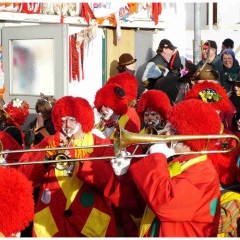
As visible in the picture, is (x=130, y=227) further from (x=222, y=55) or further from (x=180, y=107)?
(x=222, y=55)

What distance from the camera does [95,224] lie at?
4605mm

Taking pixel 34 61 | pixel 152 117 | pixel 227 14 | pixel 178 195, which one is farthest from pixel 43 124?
pixel 227 14

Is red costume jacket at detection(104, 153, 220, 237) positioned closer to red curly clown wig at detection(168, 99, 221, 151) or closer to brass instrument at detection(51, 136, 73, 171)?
red curly clown wig at detection(168, 99, 221, 151)

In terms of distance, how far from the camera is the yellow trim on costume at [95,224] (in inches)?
181

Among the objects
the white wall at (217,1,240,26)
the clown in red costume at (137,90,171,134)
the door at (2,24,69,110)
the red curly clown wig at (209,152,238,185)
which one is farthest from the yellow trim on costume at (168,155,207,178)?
the white wall at (217,1,240,26)

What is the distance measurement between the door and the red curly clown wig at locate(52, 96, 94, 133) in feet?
10.00

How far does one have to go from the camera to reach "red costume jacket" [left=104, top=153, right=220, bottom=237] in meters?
3.33

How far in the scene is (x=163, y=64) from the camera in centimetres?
875

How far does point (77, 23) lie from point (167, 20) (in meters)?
2.15

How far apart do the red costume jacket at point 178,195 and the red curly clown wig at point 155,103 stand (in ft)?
7.55

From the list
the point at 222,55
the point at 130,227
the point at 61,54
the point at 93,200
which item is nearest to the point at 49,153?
the point at 93,200

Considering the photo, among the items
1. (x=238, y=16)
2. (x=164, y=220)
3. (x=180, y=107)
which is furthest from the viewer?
(x=238, y=16)

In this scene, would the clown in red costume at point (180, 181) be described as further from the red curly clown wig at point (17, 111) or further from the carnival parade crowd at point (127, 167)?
the red curly clown wig at point (17, 111)

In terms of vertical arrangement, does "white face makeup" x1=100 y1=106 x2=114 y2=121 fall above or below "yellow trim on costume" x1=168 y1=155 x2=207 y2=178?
above
